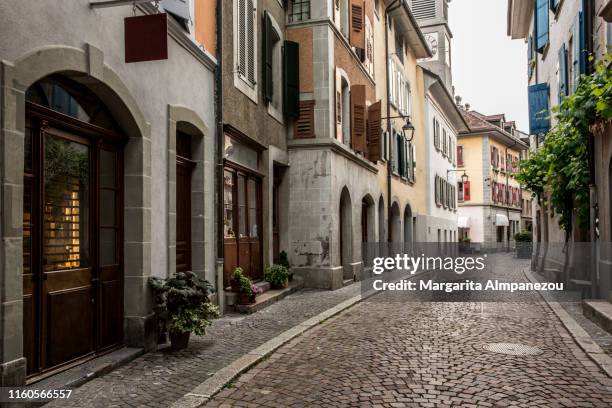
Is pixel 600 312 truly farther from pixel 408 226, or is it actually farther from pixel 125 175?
pixel 408 226

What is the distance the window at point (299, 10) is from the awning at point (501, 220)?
36.8 m

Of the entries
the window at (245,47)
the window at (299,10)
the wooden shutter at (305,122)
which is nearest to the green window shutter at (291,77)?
the wooden shutter at (305,122)

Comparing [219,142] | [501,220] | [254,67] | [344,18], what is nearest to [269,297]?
[219,142]

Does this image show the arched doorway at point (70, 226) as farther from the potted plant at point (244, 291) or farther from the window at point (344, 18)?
the window at point (344, 18)

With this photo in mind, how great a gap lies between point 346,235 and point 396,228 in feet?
24.7

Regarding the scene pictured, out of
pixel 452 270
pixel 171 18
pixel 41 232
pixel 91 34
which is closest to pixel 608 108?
pixel 171 18

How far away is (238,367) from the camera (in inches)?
248

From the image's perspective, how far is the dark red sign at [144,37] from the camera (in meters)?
6.38

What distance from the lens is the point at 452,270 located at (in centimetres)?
1712

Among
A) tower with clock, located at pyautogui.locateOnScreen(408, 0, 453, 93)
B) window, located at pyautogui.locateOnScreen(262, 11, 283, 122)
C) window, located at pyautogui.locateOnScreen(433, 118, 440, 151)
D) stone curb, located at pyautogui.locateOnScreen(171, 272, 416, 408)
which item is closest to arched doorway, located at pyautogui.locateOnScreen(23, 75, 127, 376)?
stone curb, located at pyautogui.locateOnScreen(171, 272, 416, 408)

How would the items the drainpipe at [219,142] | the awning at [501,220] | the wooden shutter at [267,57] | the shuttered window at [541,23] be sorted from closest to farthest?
the drainpipe at [219,142], the wooden shutter at [267,57], the shuttered window at [541,23], the awning at [501,220]

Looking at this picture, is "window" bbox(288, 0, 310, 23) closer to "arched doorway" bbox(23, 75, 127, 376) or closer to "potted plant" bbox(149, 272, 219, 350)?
"arched doorway" bbox(23, 75, 127, 376)

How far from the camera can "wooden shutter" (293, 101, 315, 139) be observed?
564 inches

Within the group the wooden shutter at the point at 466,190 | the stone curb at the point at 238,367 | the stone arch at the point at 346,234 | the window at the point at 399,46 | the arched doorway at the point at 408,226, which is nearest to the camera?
the stone curb at the point at 238,367
